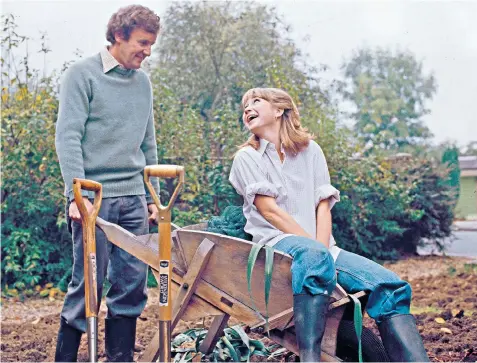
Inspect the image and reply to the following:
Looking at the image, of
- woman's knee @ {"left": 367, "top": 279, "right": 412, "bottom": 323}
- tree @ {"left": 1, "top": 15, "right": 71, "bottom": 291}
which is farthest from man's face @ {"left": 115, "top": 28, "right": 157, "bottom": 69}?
tree @ {"left": 1, "top": 15, "right": 71, "bottom": 291}

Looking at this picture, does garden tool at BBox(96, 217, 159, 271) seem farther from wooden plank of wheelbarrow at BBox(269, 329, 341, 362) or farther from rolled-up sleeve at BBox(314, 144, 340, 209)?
rolled-up sleeve at BBox(314, 144, 340, 209)

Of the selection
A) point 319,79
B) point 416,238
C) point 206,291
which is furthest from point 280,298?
point 319,79

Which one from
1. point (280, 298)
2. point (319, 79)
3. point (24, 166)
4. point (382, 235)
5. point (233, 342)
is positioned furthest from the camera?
point (319, 79)

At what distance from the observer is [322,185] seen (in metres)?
3.35

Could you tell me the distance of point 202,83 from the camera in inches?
440

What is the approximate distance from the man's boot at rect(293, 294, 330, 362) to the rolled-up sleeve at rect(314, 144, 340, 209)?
647 mm

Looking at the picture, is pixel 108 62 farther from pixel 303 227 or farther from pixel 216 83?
pixel 216 83

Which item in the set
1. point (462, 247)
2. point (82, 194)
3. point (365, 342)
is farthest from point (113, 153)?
point (462, 247)

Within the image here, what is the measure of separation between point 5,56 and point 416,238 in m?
5.81

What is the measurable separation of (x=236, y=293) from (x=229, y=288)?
4 centimetres

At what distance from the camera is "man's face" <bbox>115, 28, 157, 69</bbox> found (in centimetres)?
333

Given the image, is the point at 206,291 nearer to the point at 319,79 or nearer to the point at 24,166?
the point at 24,166

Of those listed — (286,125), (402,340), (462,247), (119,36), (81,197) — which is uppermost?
(119,36)

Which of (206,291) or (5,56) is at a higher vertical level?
(5,56)
